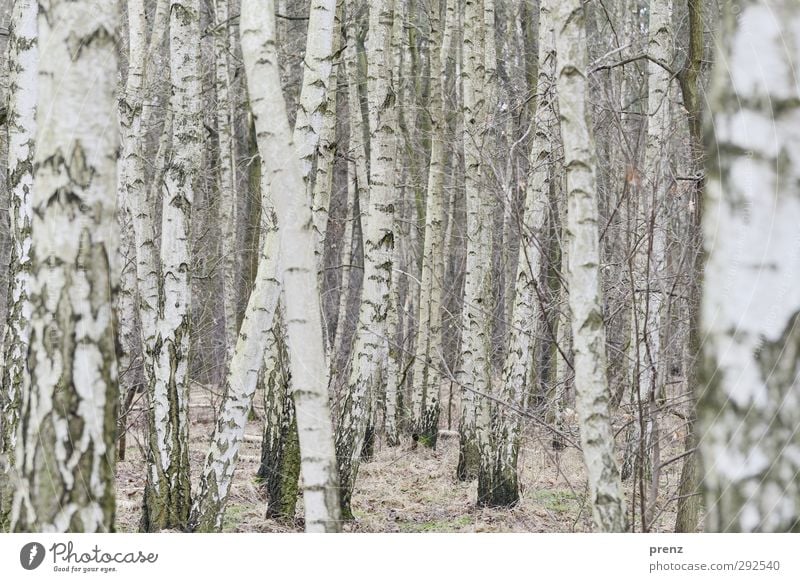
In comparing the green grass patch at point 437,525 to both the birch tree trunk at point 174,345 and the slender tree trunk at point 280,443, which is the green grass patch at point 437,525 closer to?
the slender tree trunk at point 280,443

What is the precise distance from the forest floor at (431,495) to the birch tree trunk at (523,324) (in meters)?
0.22

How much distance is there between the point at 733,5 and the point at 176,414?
167 inches

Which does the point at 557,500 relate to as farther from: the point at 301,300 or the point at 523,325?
the point at 301,300

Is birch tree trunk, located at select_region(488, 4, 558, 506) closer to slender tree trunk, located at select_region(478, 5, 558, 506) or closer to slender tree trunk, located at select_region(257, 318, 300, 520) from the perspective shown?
slender tree trunk, located at select_region(478, 5, 558, 506)

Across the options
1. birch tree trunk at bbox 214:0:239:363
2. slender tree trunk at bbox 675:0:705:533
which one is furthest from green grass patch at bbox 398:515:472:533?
birch tree trunk at bbox 214:0:239:363

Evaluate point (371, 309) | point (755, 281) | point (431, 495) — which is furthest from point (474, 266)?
point (755, 281)

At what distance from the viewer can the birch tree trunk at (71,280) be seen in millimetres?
2742

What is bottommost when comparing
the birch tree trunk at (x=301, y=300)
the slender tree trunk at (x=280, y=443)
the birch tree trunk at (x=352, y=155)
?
the slender tree trunk at (x=280, y=443)

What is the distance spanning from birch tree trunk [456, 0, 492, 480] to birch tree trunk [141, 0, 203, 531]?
2.81 meters

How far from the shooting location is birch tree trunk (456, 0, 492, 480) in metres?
7.84

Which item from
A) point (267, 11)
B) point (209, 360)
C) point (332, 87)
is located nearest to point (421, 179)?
point (209, 360)

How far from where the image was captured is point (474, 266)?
26.1 ft
